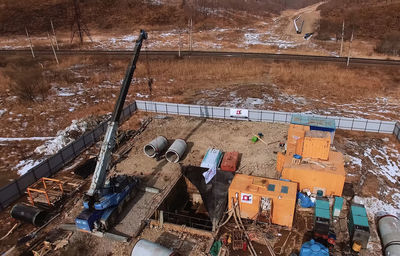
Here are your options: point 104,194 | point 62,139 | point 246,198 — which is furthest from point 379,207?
point 62,139

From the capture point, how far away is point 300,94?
39156mm

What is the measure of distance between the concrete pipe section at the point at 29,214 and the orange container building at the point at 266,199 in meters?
11.7

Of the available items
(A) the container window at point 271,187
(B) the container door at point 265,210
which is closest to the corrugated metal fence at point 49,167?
(B) the container door at point 265,210

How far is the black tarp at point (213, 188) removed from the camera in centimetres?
1800

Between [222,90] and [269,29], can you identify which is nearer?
[222,90]

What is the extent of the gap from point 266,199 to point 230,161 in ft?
20.2

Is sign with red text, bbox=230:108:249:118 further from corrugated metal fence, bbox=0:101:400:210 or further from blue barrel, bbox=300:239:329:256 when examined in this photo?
blue barrel, bbox=300:239:329:256

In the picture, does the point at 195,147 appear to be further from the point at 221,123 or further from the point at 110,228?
the point at 110,228

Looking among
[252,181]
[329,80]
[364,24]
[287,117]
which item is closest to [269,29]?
[364,24]

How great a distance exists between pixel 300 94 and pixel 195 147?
20163 millimetres

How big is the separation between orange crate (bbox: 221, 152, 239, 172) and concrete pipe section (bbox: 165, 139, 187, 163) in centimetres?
351

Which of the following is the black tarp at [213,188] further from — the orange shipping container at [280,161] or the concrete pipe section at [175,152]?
the orange shipping container at [280,161]

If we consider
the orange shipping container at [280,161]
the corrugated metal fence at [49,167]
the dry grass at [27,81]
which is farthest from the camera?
the dry grass at [27,81]

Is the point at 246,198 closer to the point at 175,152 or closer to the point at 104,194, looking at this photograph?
the point at 175,152
